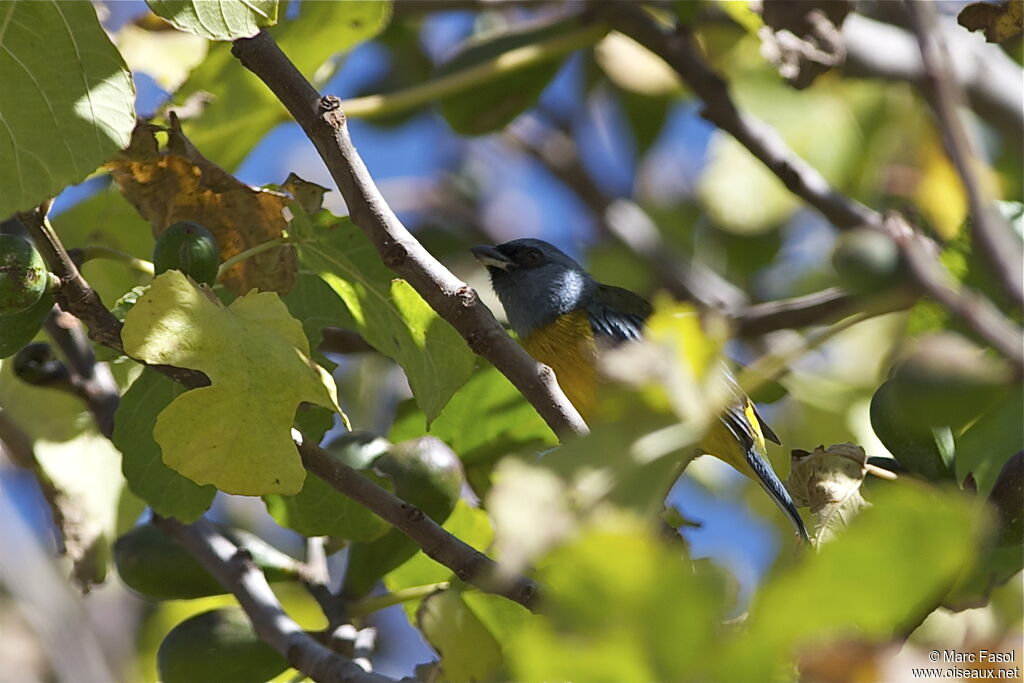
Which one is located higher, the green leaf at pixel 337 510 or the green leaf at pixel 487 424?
the green leaf at pixel 337 510

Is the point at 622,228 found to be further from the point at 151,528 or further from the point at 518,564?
the point at 518,564

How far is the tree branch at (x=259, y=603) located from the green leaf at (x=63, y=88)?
0.97m

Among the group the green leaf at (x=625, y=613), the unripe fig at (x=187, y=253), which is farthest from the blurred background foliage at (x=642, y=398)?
the unripe fig at (x=187, y=253)

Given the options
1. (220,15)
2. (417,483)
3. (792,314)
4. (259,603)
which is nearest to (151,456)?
(259,603)

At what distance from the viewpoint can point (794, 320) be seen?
4184 mm

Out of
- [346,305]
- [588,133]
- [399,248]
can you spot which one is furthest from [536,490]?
[588,133]

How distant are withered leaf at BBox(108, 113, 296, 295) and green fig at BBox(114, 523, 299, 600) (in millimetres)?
634

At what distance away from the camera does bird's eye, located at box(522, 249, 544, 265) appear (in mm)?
5180

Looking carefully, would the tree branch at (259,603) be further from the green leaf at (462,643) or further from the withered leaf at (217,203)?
the withered leaf at (217,203)

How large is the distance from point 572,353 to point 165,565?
216 centimetres

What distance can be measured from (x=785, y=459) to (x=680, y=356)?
2579mm

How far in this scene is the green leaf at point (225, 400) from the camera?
2.22 meters

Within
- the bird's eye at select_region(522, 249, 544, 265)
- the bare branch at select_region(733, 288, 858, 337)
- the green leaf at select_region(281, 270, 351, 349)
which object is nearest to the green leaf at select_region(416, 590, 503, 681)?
the green leaf at select_region(281, 270, 351, 349)

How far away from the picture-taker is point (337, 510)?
274 centimetres
